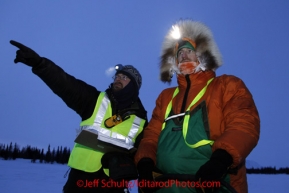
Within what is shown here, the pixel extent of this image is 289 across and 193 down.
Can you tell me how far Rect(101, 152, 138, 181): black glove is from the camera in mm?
2518

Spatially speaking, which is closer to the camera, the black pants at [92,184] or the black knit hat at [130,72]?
the black pants at [92,184]

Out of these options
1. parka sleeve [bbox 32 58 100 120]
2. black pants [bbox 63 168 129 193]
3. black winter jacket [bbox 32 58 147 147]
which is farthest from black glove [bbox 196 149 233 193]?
parka sleeve [bbox 32 58 100 120]

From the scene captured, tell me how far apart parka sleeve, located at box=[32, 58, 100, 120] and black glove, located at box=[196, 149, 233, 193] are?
165 centimetres

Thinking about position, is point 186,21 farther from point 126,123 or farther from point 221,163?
point 221,163

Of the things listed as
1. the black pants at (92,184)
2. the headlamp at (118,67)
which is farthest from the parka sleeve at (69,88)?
the black pants at (92,184)

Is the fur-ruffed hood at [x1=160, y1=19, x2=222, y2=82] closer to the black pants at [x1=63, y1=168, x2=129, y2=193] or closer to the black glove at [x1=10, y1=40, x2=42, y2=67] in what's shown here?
the black pants at [x1=63, y1=168, x2=129, y2=193]

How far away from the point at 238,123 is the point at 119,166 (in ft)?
3.87

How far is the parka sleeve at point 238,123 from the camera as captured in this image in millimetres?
1692

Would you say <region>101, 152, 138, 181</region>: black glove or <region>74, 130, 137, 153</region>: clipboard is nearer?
<region>101, 152, 138, 181</region>: black glove

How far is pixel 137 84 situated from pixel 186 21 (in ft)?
3.31

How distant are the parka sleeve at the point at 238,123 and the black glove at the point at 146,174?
0.53 metres

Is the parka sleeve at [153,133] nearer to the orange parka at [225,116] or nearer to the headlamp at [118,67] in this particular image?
the orange parka at [225,116]

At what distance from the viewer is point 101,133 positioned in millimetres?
2770

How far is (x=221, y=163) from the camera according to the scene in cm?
164
